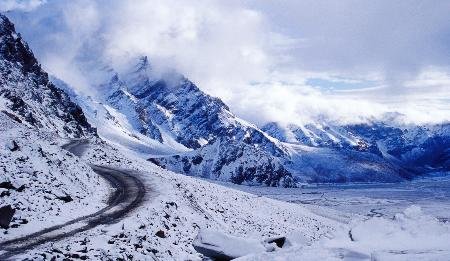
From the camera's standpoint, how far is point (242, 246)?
71.3 feet

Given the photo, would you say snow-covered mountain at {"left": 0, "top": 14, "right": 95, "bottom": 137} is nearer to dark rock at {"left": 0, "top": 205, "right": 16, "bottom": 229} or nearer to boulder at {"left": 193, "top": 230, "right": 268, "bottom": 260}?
dark rock at {"left": 0, "top": 205, "right": 16, "bottom": 229}

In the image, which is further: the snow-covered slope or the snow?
the snow-covered slope

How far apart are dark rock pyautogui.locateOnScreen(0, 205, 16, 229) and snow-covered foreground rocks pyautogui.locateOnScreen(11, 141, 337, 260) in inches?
143

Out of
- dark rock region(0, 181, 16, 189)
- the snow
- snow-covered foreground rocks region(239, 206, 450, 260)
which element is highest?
dark rock region(0, 181, 16, 189)

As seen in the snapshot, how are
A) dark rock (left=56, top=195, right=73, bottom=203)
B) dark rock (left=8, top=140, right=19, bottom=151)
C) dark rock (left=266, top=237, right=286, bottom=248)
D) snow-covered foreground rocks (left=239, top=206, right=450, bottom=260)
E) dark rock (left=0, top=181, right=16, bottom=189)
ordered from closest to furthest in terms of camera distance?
snow-covered foreground rocks (left=239, top=206, right=450, bottom=260) → dark rock (left=266, top=237, right=286, bottom=248) → dark rock (left=0, top=181, right=16, bottom=189) → dark rock (left=56, top=195, right=73, bottom=203) → dark rock (left=8, top=140, right=19, bottom=151)

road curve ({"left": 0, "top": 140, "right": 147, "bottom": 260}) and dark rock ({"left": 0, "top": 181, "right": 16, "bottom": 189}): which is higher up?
dark rock ({"left": 0, "top": 181, "right": 16, "bottom": 189})

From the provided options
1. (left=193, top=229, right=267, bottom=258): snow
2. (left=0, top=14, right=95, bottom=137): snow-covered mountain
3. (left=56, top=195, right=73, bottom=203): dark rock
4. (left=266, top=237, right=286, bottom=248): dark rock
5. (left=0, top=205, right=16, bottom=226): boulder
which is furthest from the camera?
(left=0, top=14, right=95, bottom=137): snow-covered mountain

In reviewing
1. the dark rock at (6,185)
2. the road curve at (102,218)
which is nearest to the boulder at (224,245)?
the road curve at (102,218)

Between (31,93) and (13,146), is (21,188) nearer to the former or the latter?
(13,146)

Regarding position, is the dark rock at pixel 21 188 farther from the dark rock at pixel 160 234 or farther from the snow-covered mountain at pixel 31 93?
the snow-covered mountain at pixel 31 93

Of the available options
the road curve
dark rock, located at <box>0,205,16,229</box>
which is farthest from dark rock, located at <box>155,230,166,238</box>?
dark rock, located at <box>0,205,16,229</box>

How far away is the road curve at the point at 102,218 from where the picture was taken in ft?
75.1

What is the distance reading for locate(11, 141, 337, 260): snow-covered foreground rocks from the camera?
2347cm

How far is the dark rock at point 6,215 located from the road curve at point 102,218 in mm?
1428
